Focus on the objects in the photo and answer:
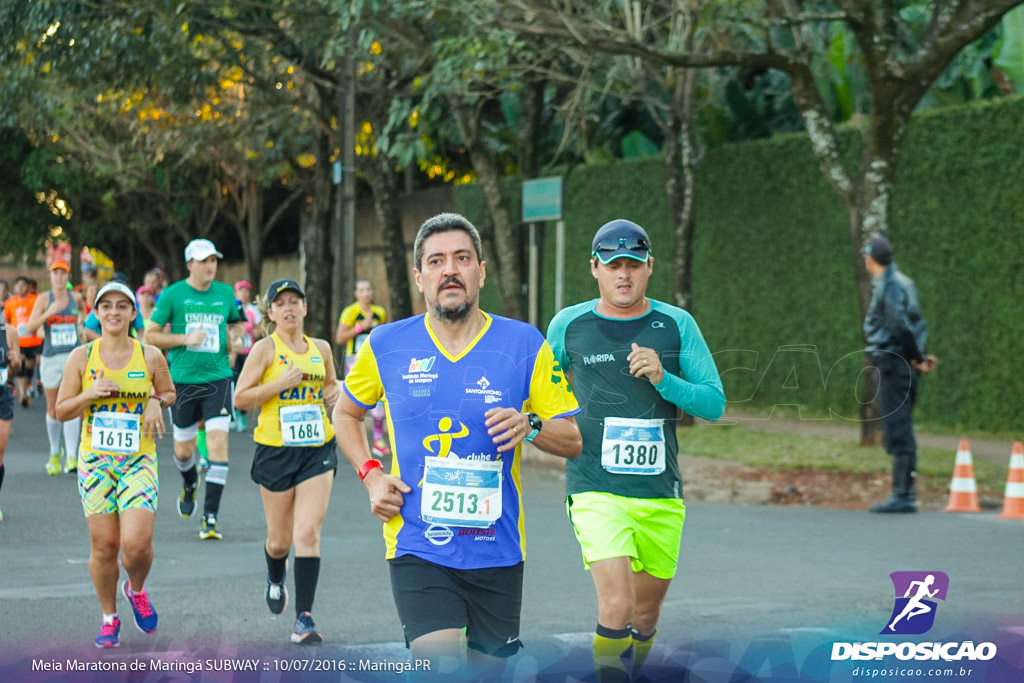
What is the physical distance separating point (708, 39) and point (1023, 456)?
24.1ft

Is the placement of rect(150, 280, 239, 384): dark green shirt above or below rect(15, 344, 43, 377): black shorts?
above

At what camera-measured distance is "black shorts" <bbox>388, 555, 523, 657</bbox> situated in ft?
13.9

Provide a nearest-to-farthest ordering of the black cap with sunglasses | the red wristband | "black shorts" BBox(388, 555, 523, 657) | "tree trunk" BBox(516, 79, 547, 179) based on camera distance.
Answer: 1. "black shorts" BBox(388, 555, 523, 657)
2. the red wristband
3. the black cap with sunglasses
4. "tree trunk" BBox(516, 79, 547, 179)

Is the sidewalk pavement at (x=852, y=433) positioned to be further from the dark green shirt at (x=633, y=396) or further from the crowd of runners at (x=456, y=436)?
the dark green shirt at (x=633, y=396)

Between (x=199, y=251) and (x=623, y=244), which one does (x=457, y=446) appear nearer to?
(x=623, y=244)

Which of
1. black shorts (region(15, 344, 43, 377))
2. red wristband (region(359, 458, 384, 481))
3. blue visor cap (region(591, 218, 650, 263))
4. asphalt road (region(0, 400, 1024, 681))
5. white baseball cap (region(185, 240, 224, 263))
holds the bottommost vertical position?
asphalt road (region(0, 400, 1024, 681))

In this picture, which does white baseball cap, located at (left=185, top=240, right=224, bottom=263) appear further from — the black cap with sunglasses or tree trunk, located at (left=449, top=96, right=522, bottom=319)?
tree trunk, located at (left=449, top=96, right=522, bottom=319)

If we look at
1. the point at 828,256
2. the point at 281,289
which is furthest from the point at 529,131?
the point at 281,289

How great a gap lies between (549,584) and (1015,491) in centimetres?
462

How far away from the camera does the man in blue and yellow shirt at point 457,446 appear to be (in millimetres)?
4293

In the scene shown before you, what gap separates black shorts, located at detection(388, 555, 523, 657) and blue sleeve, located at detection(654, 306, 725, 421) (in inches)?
53.7

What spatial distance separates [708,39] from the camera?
16.2m

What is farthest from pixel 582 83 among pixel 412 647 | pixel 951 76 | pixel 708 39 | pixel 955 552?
pixel 412 647

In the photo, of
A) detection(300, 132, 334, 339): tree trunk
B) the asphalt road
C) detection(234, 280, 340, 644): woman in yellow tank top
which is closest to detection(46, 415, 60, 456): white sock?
the asphalt road
